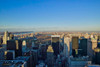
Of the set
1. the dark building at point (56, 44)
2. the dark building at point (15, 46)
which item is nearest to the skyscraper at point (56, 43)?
the dark building at point (56, 44)

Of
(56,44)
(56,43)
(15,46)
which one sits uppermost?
(15,46)

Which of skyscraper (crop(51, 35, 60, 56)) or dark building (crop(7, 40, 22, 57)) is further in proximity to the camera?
skyscraper (crop(51, 35, 60, 56))

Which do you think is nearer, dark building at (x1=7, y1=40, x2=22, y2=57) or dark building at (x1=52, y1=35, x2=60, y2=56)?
dark building at (x1=7, y1=40, x2=22, y2=57)

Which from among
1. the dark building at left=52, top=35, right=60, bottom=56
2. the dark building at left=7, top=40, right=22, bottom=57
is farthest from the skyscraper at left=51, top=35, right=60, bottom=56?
the dark building at left=7, top=40, right=22, bottom=57

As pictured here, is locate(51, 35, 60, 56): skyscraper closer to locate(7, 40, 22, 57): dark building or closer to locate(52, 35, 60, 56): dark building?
locate(52, 35, 60, 56): dark building

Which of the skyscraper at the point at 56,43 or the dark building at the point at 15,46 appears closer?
the dark building at the point at 15,46

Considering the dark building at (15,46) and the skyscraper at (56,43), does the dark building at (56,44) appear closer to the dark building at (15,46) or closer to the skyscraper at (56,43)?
the skyscraper at (56,43)

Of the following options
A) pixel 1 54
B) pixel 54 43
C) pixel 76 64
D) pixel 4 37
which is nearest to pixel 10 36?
pixel 4 37

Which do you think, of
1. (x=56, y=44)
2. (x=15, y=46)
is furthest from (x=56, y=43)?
(x=15, y=46)

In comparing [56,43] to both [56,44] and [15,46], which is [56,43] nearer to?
[56,44]

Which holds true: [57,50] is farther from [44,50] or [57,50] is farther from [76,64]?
[76,64]

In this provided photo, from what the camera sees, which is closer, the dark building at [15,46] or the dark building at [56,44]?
the dark building at [15,46]
